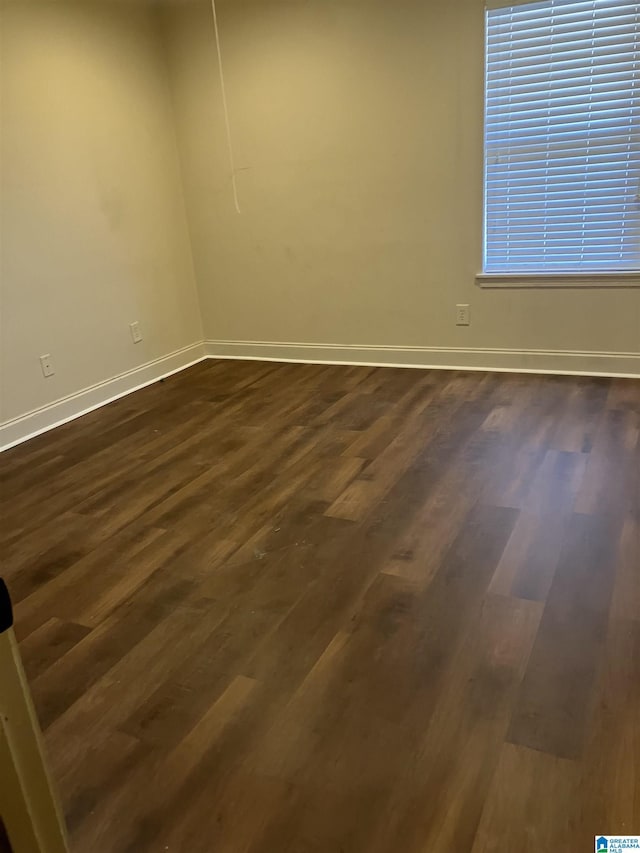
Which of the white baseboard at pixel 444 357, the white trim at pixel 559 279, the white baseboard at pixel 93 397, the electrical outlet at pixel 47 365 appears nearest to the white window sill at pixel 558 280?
the white trim at pixel 559 279

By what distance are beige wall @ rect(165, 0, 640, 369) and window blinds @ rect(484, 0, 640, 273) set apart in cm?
14

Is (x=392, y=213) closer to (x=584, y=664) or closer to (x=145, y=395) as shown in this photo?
(x=145, y=395)

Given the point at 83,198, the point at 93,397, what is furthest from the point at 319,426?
the point at 83,198

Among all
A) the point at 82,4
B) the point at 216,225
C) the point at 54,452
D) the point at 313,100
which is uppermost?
the point at 82,4

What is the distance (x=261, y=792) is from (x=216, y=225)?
4074 mm

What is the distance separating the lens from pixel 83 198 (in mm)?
3996

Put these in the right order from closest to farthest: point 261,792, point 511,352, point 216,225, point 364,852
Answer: point 364,852 → point 261,792 → point 511,352 → point 216,225

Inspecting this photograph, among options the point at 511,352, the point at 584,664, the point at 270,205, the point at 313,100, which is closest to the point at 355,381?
the point at 511,352

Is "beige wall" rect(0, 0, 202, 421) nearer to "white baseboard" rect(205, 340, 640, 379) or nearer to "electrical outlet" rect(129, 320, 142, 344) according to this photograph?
"electrical outlet" rect(129, 320, 142, 344)

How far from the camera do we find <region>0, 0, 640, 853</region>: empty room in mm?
1487

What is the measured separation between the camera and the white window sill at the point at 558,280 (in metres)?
3.65

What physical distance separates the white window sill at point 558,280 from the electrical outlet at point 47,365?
8.65 feet

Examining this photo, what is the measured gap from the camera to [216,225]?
477cm

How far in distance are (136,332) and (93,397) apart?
23.0 inches
